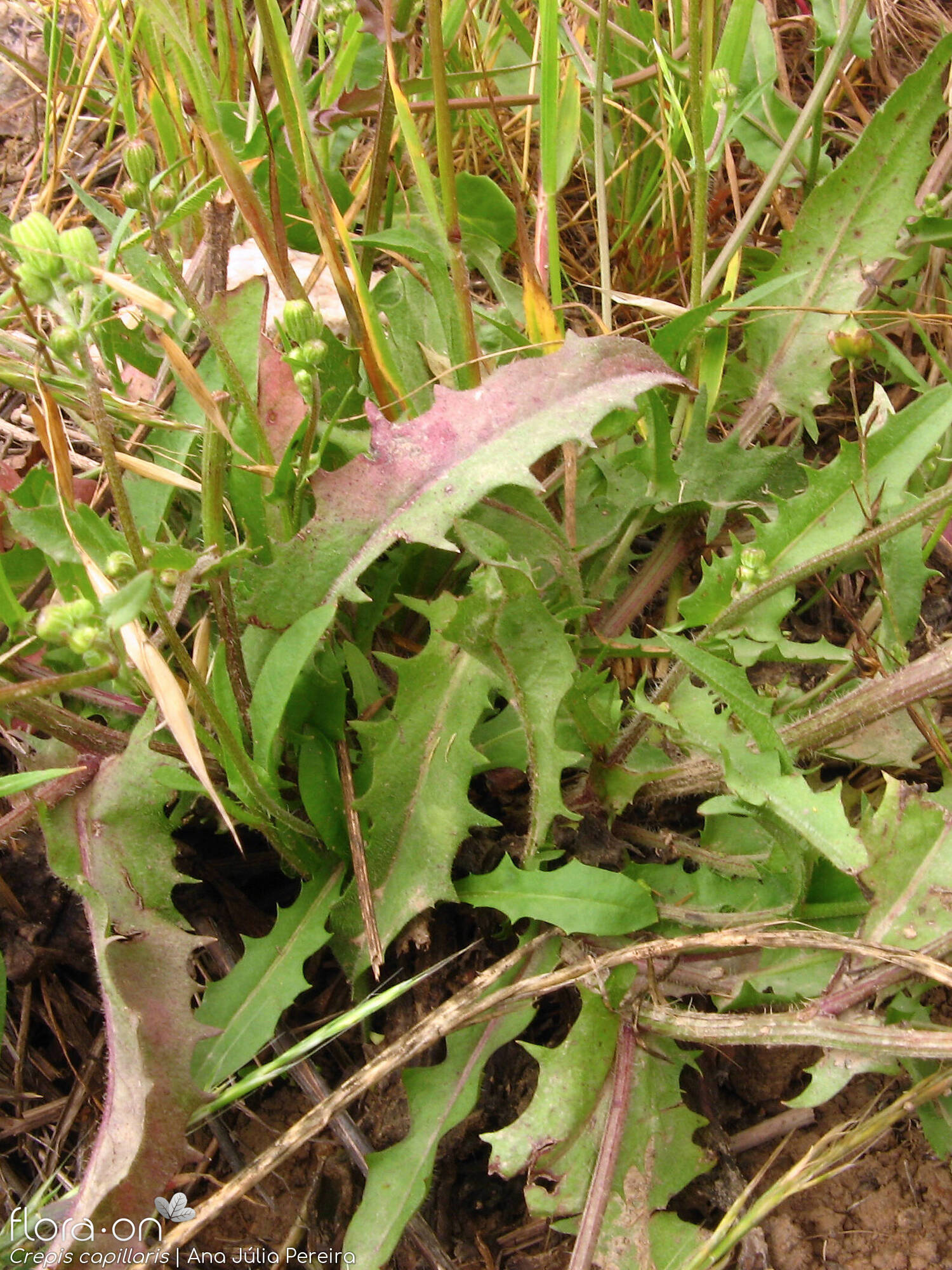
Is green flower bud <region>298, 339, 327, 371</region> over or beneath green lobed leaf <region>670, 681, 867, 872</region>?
over

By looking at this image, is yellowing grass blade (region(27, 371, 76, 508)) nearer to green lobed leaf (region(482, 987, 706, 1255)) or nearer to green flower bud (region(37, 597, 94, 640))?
green flower bud (region(37, 597, 94, 640))

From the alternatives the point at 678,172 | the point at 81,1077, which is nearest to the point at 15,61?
the point at 678,172

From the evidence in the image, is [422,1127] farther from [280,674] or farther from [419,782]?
[280,674]

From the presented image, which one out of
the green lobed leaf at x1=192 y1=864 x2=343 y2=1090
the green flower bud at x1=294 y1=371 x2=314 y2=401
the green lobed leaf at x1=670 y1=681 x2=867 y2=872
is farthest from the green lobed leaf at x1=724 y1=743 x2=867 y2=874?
the green flower bud at x1=294 y1=371 x2=314 y2=401

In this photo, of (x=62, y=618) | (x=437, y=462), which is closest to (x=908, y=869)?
(x=437, y=462)

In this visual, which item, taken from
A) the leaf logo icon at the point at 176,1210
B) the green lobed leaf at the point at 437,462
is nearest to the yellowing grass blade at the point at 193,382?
the green lobed leaf at the point at 437,462

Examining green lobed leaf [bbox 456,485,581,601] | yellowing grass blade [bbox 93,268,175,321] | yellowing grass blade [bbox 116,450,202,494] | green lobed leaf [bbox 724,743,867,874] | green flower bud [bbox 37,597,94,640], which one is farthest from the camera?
green lobed leaf [bbox 456,485,581,601]

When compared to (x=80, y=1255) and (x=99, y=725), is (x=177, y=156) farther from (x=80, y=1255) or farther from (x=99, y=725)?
(x=80, y=1255)
